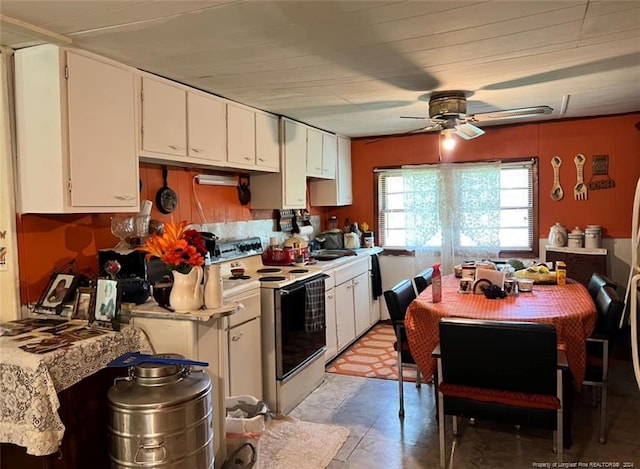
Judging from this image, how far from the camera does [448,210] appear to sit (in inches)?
209

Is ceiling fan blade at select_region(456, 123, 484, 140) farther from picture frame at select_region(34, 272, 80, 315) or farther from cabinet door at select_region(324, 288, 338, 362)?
picture frame at select_region(34, 272, 80, 315)

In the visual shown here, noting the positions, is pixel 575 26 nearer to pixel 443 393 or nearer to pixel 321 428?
pixel 443 393

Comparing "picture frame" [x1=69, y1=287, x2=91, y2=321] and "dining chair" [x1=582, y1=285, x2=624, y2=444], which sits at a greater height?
"picture frame" [x1=69, y1=287, x2=91, y2=321]

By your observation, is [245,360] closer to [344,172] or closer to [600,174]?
[344,172]

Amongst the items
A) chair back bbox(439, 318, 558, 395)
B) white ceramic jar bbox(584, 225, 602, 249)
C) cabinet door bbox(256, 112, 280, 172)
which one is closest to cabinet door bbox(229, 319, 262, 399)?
chair back bbox(439, 318, 558, 395)

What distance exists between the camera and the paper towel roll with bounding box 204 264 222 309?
7.59 ft

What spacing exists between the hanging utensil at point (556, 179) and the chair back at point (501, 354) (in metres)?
3.04

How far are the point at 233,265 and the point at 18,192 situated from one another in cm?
179

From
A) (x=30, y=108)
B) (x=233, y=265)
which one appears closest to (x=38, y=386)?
(x=30, y=108)

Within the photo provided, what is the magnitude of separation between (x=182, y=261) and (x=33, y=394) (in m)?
0.76

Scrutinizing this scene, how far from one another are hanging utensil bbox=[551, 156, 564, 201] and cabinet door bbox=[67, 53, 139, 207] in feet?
13.3

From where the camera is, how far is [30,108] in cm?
232

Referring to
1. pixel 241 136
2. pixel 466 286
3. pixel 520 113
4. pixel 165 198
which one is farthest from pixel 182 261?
pixel 520 113

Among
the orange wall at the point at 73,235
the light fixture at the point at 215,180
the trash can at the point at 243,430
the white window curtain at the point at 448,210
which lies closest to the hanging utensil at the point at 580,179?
the white window curtain at the point at 448,210
